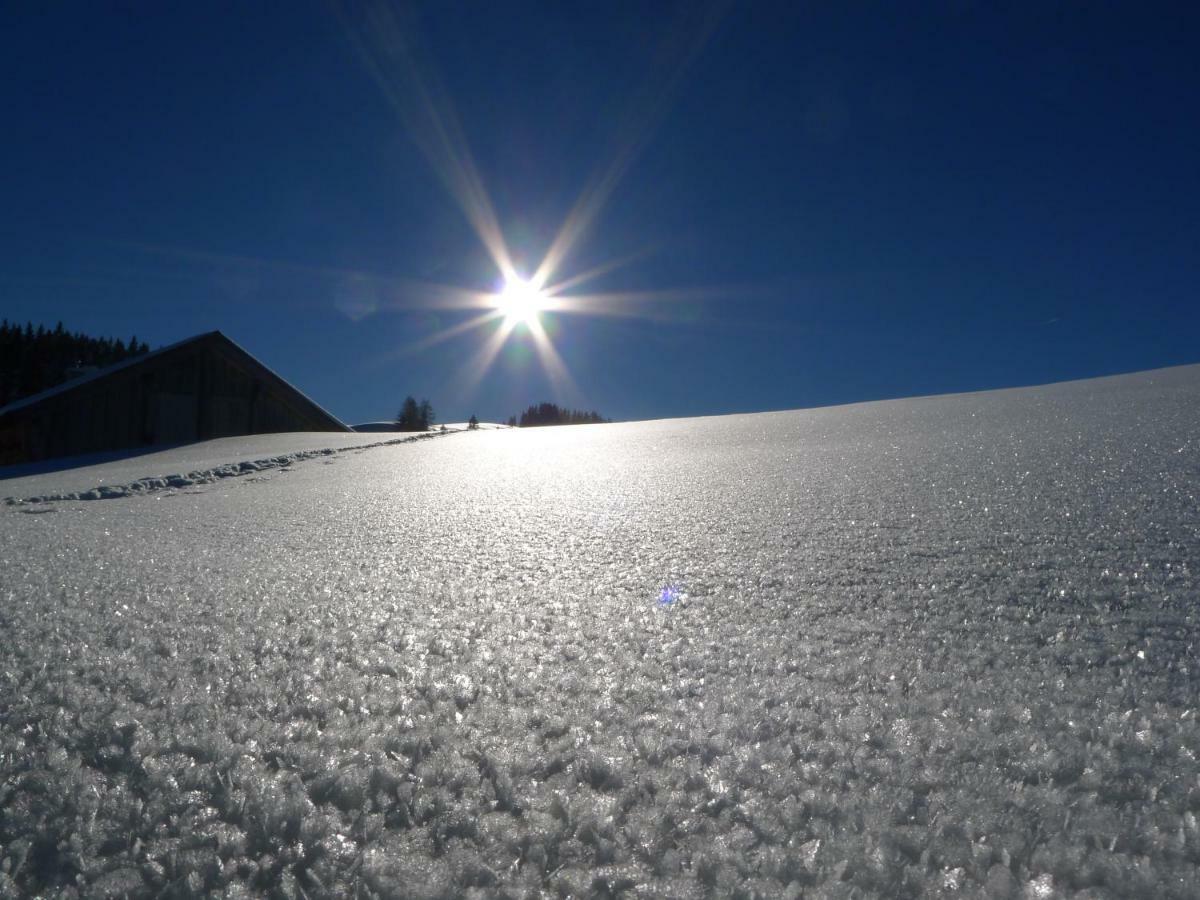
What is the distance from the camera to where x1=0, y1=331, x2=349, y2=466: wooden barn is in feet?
33.5

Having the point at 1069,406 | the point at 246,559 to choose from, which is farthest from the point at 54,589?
the point at 1069,406

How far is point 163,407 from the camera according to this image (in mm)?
11711

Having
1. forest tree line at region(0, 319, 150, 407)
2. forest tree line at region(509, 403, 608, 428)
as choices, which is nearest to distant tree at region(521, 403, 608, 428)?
forest tree line at region(509, 403, 608, 428)

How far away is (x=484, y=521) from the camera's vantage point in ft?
6.38

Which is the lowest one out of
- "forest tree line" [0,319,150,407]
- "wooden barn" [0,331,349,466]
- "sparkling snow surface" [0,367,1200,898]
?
"sparkling snow surface" [0,367,1200,898]

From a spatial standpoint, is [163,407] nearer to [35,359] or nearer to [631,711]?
[631,711]

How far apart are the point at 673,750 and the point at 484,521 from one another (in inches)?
55.0

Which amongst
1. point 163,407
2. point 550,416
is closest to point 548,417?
point 550,416

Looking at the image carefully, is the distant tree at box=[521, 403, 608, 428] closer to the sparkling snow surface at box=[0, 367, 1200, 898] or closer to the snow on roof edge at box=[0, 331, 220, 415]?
the snow on roof edge at box=[0, 331, 220, 415]

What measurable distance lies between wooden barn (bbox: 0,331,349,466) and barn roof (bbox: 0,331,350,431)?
0.02 m

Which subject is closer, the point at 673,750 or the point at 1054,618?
the point at 673,750

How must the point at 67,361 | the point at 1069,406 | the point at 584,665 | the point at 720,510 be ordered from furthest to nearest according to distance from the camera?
the point at 67,361
the point at 1069,406
the point at 720,510
the point at 584,665

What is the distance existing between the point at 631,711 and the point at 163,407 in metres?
13.4

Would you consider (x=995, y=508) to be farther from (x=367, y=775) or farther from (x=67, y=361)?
(x=67, y=361)
